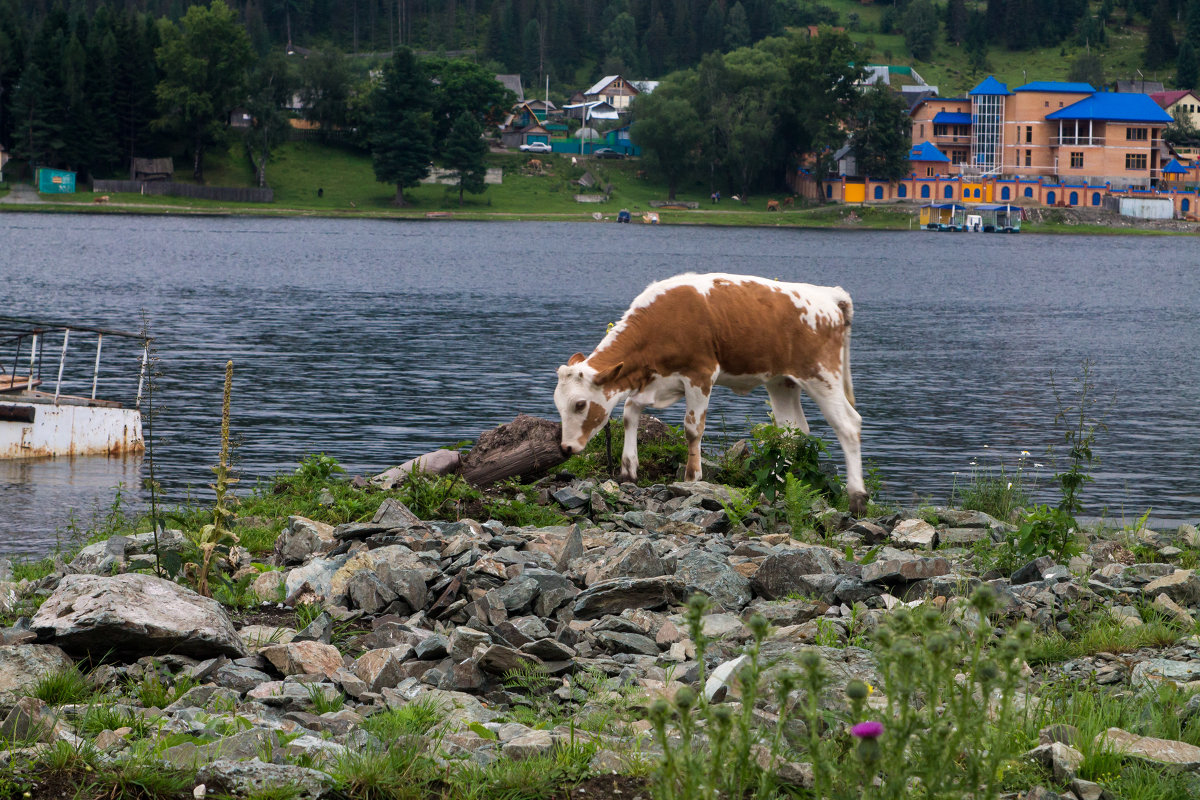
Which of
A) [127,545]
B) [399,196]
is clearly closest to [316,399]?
[127,545]

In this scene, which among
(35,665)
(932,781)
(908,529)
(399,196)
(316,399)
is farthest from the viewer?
(399,196)

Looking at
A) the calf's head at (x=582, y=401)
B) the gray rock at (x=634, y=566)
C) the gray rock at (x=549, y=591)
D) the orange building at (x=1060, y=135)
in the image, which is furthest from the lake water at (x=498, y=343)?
the orange building at (x=1060, y=135)

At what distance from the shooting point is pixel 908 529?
12398 mm

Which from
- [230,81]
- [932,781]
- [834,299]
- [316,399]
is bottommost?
[316,399]

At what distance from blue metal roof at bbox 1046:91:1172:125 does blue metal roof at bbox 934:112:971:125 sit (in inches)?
510

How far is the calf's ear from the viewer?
13391 millimetres

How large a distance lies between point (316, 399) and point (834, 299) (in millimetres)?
17776

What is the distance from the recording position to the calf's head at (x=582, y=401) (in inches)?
528

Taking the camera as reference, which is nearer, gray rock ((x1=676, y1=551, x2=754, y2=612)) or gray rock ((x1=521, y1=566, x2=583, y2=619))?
gray rock ((x1=521, y1=566, x2=583, y2=619))

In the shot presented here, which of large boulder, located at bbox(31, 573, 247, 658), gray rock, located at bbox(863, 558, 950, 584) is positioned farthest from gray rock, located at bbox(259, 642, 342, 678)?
gray rock, located at bbox(863, 558, 950, 584)

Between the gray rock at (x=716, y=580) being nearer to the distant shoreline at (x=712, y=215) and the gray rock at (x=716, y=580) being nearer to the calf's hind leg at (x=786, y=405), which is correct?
the calf's hind leg at (x=786, y=405)

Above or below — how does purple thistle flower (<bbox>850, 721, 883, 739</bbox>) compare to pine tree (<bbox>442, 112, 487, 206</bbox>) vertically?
below

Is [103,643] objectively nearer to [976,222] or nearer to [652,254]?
[652,254]

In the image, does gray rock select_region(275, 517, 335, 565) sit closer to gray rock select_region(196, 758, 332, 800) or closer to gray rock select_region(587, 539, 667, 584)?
gray rock select_region(587, 539, 667, 584)
